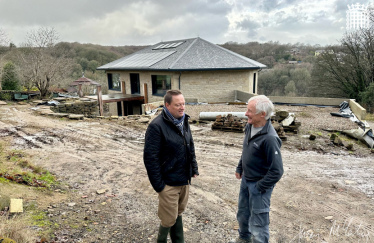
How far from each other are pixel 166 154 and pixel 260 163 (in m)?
1.05

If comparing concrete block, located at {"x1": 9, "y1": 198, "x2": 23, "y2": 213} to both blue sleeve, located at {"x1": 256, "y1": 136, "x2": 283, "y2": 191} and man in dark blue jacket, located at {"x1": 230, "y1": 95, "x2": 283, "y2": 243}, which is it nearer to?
man in dark blue jacket, located at {"x1": 230, "y1": 95, "x2": 283, "y2": 243}

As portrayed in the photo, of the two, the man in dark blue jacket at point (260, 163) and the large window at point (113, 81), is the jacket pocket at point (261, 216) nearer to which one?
the man in dark blue jacket at point (260, 163)

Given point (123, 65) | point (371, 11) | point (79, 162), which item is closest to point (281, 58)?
point (371, 11)

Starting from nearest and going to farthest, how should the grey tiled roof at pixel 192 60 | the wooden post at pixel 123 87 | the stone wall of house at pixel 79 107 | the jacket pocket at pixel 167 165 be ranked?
the jacket pocket at pixel 167 165
the stone wall of house at pixel 79 107
the grey tiled roof at pixel 192 60
the wooden post at pixel 123 87

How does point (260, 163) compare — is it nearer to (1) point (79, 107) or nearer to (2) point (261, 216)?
(2) point (261, 216)

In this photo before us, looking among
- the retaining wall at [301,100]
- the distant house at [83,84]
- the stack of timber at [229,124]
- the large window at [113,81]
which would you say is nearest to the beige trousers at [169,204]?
the stack of timber at [229,124]

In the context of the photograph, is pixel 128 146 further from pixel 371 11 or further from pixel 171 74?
pixel 371 11

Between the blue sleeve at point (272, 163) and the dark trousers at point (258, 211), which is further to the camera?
the dark trousers at point (258, 211)

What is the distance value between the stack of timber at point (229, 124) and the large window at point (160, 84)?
37.9 ft

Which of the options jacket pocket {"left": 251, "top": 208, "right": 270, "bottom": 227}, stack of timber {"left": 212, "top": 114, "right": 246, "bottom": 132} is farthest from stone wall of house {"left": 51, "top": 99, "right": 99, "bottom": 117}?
jacket pocket {"left": 251, "top": 208, "right": 270, "bottom": 227}

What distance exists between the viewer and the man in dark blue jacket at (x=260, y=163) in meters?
2.69

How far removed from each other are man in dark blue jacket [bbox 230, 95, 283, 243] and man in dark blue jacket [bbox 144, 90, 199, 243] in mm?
711

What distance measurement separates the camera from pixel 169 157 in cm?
280

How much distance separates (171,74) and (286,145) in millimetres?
13568
